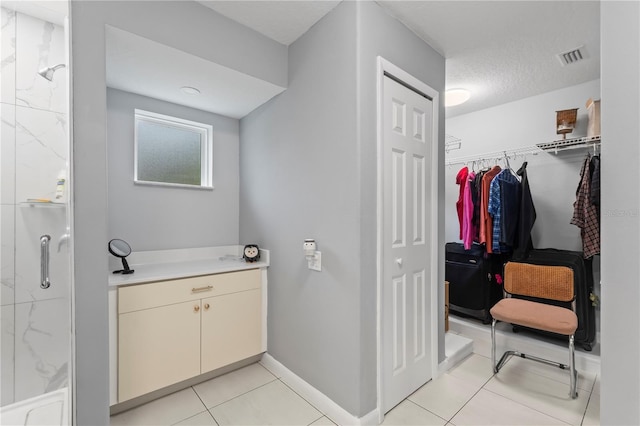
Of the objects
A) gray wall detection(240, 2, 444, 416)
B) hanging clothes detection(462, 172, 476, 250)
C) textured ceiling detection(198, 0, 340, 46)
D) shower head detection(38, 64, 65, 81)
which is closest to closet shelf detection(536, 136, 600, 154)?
hanging clothes detection(462, 172, 476, 250)

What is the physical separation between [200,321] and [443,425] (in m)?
1.69

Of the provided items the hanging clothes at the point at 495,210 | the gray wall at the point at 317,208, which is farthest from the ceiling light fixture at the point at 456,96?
the gray wall at the point at 317,208

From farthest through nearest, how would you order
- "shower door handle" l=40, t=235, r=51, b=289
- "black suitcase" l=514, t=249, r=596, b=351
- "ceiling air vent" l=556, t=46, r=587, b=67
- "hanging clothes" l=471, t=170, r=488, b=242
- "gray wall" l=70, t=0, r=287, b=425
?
"hanging clothes" l=471, t=170, r=488, b=242
"black suitcase" l=514, t=249, r=596, b=351
"ceiling air vent" l=556, t=46, r=587, b=67
"gray wall" l=70, t=0, r=287, b=425
"shower door handle" l=40, t=235, r=51, b=289

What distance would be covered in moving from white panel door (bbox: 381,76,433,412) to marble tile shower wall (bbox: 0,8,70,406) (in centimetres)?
159

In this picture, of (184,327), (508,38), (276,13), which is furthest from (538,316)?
(276,13)

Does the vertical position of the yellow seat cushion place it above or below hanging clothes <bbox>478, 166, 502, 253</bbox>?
below

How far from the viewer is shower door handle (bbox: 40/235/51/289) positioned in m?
1.10

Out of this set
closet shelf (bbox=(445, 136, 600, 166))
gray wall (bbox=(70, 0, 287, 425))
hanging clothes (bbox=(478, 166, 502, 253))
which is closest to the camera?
gray wall (bbox=(70, 0, 287, 425))

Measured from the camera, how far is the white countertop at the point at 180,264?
1.90m

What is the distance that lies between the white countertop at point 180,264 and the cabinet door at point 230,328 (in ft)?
0.73

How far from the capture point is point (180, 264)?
7.86 feet

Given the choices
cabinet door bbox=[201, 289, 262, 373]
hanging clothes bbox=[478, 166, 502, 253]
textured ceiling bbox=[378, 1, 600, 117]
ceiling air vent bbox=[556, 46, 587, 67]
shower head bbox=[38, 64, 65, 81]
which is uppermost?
textured ceiling bbox=[378, 1, 600, 117]

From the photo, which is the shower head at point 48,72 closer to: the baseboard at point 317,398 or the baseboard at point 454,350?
the baseboard at point 317,398

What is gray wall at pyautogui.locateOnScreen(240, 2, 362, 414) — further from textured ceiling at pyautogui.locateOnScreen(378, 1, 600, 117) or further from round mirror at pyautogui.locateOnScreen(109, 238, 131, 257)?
round mirror at pyautogui.locateOnScreen(109, 238, 131, 257)
